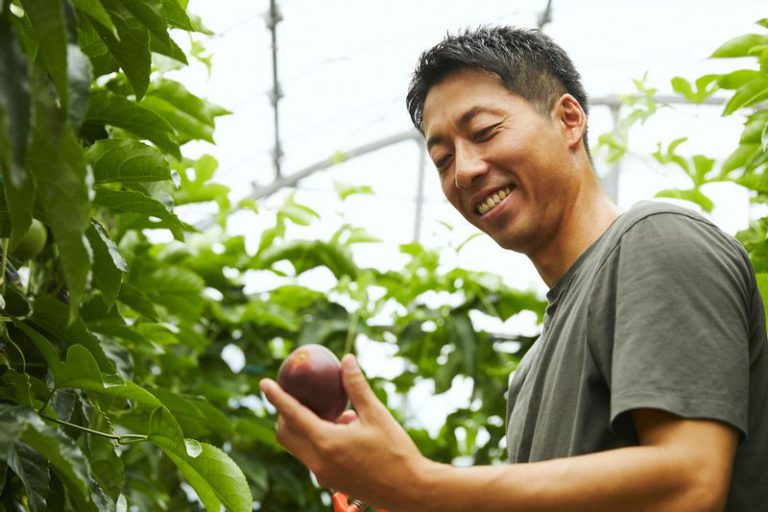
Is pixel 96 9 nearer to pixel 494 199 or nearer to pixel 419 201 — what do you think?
pixel 494 199

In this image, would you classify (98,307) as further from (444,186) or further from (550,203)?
(550,203)

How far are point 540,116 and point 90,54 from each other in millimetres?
641

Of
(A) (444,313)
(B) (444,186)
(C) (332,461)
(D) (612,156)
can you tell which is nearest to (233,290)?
(A) (444,313)

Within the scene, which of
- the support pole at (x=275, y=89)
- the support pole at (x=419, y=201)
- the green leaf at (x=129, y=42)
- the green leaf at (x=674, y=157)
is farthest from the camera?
the support pole at (x=419, y=201)

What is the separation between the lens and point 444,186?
5.12ft

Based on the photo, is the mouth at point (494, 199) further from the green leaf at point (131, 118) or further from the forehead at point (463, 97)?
the green leaf at point (131, 118)

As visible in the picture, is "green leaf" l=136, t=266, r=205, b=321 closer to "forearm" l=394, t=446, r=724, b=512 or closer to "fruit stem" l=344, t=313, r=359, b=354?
"fruit stem" l=344, t=313, r=359, b=354

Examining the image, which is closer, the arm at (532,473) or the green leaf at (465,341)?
the arm at (532,473)

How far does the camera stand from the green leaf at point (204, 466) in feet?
3.97

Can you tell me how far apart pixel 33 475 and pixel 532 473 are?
54cm

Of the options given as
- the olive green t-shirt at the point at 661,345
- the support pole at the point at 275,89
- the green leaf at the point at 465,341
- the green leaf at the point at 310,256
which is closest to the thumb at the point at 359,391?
the olive green t-shirt at the point at 661,345

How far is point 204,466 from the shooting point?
1.24 meters

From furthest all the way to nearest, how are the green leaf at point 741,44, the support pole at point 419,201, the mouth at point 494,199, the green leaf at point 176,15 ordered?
the support pole at point 419,201, the green leaf at point 741,44, the mouth at point 494,199, the green leaf at point 176,15

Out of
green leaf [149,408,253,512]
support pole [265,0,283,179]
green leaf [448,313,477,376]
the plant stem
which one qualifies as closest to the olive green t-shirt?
green leaf [149,408,253,512]
